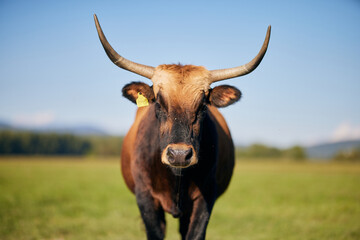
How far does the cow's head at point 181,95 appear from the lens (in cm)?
381

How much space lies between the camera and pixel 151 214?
15.8 feet

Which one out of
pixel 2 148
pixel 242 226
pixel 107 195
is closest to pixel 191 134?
pixel 242 226

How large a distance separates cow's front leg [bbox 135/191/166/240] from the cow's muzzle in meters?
1.32

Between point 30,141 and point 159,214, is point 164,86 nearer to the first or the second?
point 159,214

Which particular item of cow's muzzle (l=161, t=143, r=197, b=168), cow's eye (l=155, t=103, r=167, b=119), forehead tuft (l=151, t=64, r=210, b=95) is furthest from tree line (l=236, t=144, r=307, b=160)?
cow's muzzle (l=161, t=143, r=197, b=168)

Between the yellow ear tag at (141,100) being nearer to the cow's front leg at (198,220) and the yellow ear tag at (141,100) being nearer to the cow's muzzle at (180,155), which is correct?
the cow's muzzle at (180,155)

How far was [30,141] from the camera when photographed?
102 meters

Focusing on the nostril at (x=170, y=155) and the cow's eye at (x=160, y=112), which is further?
the cow's eye at (x=160, y=112)

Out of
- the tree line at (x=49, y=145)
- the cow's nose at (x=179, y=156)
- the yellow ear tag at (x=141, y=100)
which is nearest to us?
the cow's nose at (x=179, y=156)

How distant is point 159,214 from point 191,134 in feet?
5.15

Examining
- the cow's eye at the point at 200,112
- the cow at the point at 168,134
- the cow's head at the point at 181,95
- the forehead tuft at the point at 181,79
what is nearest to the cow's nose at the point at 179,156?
the cow's head at the point at 181,95

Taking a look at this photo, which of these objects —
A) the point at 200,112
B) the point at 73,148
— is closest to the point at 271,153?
the point at 73,148

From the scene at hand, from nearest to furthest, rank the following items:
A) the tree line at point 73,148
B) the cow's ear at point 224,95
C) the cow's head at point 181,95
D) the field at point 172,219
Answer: the cow's head at point 181,95, the cow's ear at point 224,95, the field at point 172,219, the tree line at point 73,148

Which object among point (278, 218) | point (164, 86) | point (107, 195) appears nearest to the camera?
point (164, 86)
